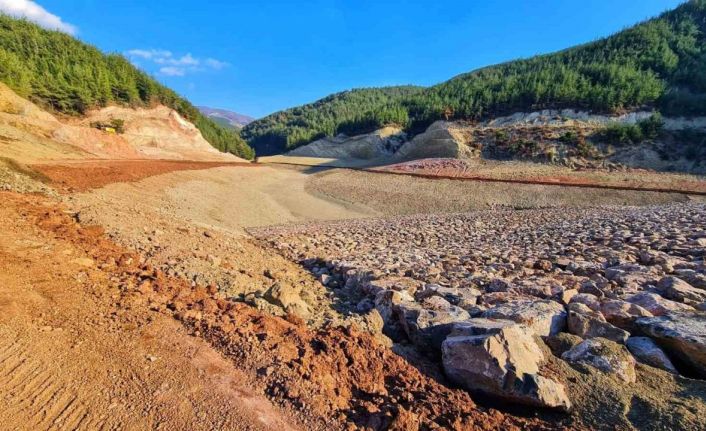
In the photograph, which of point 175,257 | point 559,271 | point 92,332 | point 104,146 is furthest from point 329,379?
point 104,146

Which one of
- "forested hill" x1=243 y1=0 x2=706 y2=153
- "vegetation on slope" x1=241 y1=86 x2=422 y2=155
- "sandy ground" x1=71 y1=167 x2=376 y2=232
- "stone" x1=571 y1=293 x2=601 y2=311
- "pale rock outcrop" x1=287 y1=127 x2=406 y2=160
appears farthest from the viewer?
"vegetation on slope" x1=241 y1=86 x2=422 y2=155

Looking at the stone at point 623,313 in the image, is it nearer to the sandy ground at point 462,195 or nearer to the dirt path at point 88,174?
the dirt path at point 88,174

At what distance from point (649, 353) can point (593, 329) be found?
47 cm

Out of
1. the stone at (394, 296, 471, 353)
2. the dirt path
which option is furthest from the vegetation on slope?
the stone at (394, 296, 471, 353)

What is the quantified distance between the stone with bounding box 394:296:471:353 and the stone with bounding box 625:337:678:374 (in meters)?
1.44

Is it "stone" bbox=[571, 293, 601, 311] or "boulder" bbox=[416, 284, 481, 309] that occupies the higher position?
"stone" bbox=[571, 293, 601, 311]

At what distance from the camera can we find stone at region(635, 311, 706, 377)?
9.31 ft

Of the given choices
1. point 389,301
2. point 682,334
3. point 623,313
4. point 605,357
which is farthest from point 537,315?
point 389,301

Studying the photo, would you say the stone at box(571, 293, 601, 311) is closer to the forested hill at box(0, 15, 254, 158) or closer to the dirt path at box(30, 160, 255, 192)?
the dirt path at box(30, 160, 255, 192)

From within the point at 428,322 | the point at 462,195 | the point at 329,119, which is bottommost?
the point at 462,195

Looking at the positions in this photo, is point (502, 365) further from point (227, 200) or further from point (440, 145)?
point (440, 145)

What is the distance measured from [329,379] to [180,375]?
1141 mm

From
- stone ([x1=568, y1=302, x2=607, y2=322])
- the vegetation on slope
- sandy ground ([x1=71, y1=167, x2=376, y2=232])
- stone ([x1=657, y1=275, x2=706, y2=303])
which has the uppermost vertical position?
the vegetation on slope

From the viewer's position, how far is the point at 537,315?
11.9 ft
